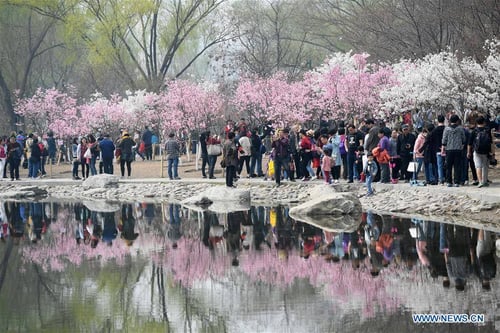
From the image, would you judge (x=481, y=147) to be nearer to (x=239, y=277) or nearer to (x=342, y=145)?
(x=342, y=145)

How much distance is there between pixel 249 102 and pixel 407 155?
74.2ft

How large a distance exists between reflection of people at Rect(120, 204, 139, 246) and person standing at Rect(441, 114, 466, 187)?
761cm

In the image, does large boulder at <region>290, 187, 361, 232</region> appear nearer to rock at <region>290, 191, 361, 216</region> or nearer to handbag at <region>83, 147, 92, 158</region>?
rock at <region>290, 191, 361, 216</region>

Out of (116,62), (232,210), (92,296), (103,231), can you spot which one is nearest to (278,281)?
(92,296)

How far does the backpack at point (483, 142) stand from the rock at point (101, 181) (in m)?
15.7

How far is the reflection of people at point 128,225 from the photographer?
19922 millimetres

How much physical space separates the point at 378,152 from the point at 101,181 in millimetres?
12549

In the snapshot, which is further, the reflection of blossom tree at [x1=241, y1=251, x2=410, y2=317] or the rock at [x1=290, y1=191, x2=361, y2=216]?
the rock at [x1=290, y1=191, x2=361, y2=216]

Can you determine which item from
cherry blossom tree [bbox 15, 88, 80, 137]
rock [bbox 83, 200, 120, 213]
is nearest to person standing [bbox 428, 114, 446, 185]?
rock [bbox 83, 200, 120, 213]

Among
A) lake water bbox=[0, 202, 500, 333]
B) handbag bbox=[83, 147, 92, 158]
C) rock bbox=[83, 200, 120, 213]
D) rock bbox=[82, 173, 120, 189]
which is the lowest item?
lake water bbox=[0, 202, 500, 333]

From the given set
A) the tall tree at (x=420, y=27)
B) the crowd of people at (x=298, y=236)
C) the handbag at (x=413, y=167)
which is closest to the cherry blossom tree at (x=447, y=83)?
the tall tree at (x=420, y=27)

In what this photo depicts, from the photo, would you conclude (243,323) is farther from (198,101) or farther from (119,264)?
(198,101)

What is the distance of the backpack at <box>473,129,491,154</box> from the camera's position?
22281 mm

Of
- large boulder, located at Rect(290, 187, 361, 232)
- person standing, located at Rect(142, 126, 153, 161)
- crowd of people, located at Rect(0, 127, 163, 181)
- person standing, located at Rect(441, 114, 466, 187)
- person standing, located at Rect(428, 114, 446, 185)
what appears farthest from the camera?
person standing, located at Rect(142, 126, 153, 161)
